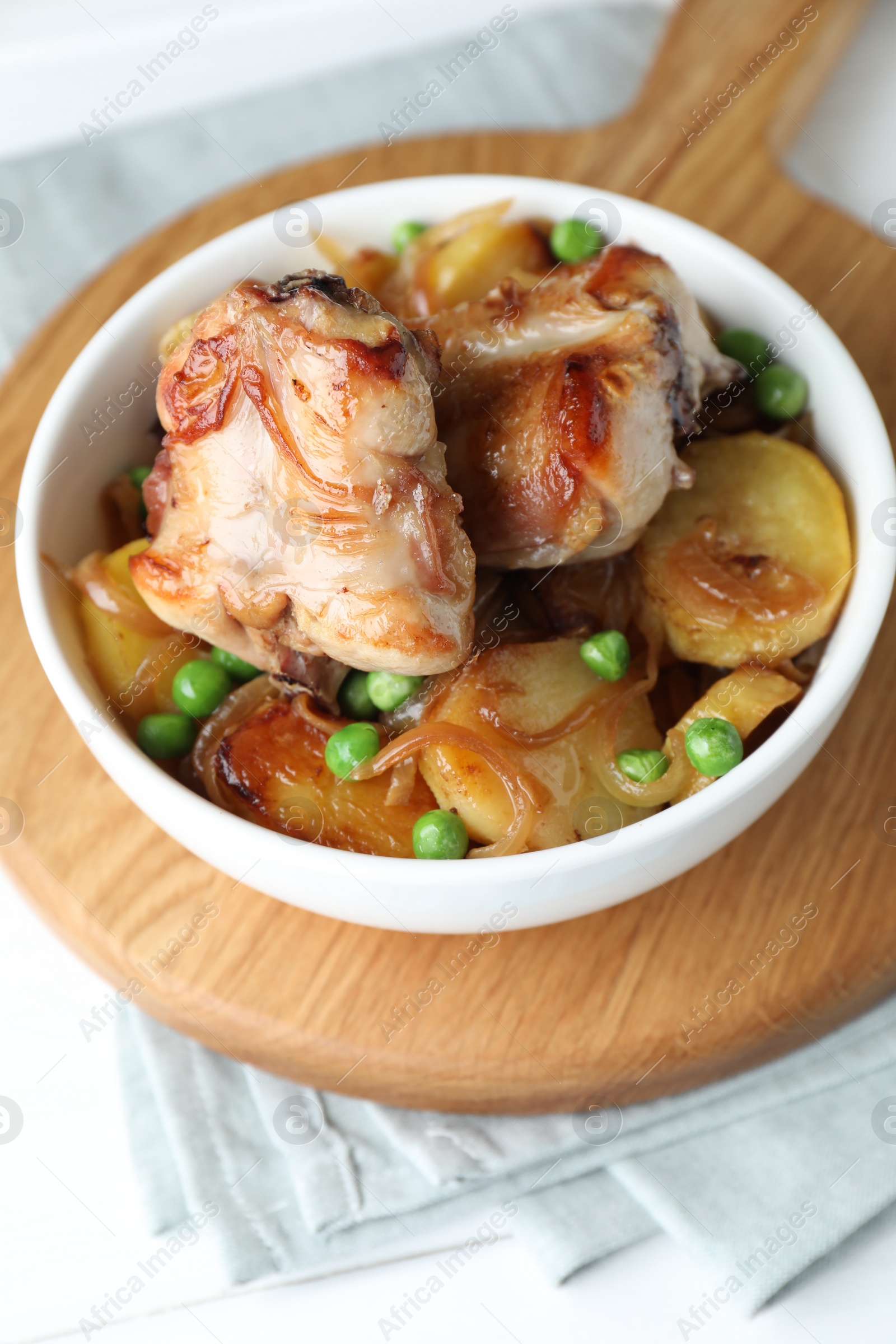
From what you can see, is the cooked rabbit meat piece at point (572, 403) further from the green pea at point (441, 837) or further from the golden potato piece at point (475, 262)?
the green pea at point (441, 837)

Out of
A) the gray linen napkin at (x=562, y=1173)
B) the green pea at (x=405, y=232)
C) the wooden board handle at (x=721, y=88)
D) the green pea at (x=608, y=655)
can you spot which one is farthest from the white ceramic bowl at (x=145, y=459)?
the wooden board handle at (x=721, y=88)

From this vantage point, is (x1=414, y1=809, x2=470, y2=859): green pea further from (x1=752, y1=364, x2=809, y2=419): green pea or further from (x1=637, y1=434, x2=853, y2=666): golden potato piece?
(x1=752, y1=364, x2=809, y2=419): green pea

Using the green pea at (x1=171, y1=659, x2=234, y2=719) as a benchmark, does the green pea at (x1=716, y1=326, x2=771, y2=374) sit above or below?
above

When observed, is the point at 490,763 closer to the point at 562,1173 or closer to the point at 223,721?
the point at 223,721

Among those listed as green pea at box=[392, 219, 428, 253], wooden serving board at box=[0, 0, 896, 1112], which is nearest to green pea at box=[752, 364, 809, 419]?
wooden serving board at box=[0, 0, 896, 1112]

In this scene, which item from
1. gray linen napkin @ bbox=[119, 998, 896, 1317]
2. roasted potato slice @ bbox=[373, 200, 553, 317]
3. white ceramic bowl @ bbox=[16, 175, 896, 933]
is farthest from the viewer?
roasted potato slice @ bbox=[373, 200, 553, 317]

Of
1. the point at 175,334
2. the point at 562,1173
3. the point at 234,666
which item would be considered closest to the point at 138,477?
the point at 175,334

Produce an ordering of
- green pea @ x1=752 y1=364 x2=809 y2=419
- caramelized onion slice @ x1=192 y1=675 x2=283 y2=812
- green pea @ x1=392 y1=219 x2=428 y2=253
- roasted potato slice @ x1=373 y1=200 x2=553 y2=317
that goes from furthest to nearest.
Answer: green pea @ x1=392 y1=219 x2=428 y2=253
roasted potato slice @ x1=373 y1=200 x2=553 y2=317
green pea @ x1=752 y1=364 x2=809 y2=419
caramelized onion slice @ x1=192 y1=675 x2=283 y2=812

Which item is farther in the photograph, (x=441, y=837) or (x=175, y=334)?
(x=175, y=334)
